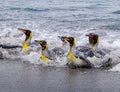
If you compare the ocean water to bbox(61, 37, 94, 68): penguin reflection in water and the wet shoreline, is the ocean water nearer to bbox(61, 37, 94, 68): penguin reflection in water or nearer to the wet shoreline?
bbox(61, 37, 94, 68): penguin reflection in water

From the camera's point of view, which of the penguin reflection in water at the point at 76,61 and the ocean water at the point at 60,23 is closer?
the penguin reflection in water at the point at 76,61

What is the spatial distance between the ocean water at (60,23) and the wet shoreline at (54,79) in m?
0.67

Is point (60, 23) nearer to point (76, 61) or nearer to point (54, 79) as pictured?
point (76, 61)

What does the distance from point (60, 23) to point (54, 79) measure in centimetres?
1223

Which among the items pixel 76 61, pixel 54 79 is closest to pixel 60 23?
pixel 76 61

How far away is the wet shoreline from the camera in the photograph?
9.52 meters

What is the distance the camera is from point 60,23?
22500 mm

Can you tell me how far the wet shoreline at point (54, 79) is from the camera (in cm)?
952

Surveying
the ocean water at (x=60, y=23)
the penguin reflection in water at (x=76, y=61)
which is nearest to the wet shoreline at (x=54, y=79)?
the penguin reflection in water at (x=76, y=61)

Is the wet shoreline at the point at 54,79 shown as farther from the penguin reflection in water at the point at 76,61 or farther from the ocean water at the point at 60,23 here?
the ocean water at the point at 60,23

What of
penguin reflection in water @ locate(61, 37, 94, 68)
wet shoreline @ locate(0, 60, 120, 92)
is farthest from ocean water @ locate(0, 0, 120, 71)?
wet shoreline @ locate(0, 60, 120, 92)

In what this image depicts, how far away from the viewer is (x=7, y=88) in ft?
30.9

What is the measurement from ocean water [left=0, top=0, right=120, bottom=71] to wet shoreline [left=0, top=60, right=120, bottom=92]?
0.67 meters

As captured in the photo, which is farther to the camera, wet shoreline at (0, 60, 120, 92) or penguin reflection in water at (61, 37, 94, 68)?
penguin reflection in water at (61, 37, 94, 68)
